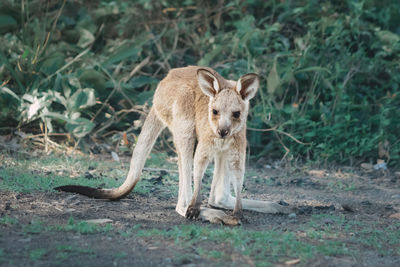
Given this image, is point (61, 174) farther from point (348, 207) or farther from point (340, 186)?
point (340, 186)

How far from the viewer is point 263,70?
586 centimetres

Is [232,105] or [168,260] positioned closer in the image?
[168,260]

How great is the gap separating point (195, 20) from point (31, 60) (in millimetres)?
2537

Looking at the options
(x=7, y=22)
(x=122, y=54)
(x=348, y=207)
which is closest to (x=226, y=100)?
(x=348, y=207)

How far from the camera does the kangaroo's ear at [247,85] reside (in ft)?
10.9

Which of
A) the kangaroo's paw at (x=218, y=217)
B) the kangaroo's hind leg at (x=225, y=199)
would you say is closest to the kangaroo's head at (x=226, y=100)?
the kangaroo's hind leg at (x=225, y=199)

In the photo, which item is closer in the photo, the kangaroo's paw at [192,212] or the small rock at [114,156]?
the kangaroo's paw at [192,212]

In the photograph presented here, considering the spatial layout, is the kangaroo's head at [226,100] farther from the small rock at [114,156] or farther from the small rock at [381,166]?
the small rock at [381,166]

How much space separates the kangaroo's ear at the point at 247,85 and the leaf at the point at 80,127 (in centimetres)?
245

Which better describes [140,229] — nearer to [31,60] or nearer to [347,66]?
[31,60]

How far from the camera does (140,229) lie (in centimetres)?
304

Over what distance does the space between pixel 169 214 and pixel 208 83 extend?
3.23ft

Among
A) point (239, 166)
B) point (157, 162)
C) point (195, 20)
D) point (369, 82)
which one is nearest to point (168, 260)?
point (239, 166)

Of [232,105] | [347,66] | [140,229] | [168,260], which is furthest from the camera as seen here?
[347,66]
